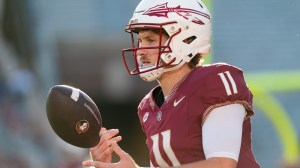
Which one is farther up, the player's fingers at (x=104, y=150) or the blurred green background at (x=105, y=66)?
the player's fingers at (x=104, y=150)

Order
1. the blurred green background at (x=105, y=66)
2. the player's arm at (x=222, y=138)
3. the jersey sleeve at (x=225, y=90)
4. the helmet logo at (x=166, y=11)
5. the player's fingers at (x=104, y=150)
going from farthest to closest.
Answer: the blurred green background at (x=105, y=66) < the helmet logo at (x=166, y=11) < the player's fingers at (x=104, y=150) < the jersey sleeve at (x=225, y=90) < the player's arm at (x=222, y=138)

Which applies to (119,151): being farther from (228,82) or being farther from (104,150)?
(228,82)

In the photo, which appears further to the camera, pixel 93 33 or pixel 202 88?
pixel 93 33

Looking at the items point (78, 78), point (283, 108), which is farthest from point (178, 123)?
point (78, 78)

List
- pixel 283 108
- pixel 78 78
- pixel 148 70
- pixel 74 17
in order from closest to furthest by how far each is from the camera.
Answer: pixel 148 70, pixel 283 108, pixel 74 17, pixel 78 78

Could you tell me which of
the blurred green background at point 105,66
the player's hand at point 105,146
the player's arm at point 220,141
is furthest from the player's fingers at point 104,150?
the blurred green background at point 105,66

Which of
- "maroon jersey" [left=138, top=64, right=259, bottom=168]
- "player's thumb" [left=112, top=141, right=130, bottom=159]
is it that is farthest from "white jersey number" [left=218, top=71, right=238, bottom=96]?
"player's thumb" [left=112, top=141, right=130, bottom=159]

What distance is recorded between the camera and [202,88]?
111 inches

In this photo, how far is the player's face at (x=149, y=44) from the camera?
294cm

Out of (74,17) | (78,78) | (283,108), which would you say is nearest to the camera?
(283,108)

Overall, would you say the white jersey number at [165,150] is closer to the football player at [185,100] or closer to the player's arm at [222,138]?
the football player at [185,100]

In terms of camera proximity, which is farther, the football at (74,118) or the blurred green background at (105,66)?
the blurred green background at (105,66)

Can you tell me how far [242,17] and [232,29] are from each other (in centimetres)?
20

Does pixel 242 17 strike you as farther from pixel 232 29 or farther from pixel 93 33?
pixel 93 33
